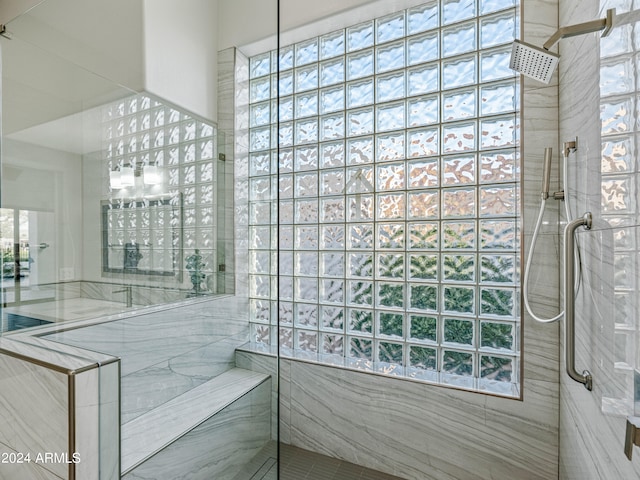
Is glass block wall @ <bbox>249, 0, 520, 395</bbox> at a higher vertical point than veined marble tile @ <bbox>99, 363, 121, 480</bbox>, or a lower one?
higher

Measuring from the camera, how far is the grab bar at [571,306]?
2.93 feet

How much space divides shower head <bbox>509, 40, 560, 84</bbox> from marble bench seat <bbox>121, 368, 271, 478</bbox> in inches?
57.1

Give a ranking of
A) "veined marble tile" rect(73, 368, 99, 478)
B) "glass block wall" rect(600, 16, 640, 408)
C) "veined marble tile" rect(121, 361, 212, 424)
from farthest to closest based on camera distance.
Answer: "veined marble tile" rect(121, 361, 212, 424) → "veined marble tile" rect(73, 368, 99, 478) → "glass block wall" rect(600, 16, 640, 408)

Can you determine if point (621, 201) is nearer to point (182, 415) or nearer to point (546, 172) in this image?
point (546, 172)

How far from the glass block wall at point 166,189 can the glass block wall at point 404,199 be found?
0.24m

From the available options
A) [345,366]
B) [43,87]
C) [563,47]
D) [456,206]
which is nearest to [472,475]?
[345,366]

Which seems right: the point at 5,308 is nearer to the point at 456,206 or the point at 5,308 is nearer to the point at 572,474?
the point at 456,206

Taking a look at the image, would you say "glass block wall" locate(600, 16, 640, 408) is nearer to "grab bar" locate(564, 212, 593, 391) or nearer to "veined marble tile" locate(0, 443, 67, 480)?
"grab bar" locate(564, 212, 593, 391)

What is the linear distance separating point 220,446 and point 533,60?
1.69 metres

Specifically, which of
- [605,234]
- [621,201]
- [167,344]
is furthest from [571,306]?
[167,344]

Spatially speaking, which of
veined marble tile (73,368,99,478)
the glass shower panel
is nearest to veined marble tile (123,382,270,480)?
the glass shower panel

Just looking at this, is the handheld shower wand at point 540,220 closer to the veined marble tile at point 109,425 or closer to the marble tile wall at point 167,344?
the marble tile wall at point 167,344

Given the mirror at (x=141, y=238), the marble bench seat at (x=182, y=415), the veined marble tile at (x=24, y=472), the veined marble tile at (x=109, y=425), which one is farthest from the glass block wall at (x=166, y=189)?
the veined marble tile at (x=24, y=472)

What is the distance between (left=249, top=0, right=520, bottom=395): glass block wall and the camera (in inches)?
59.4
